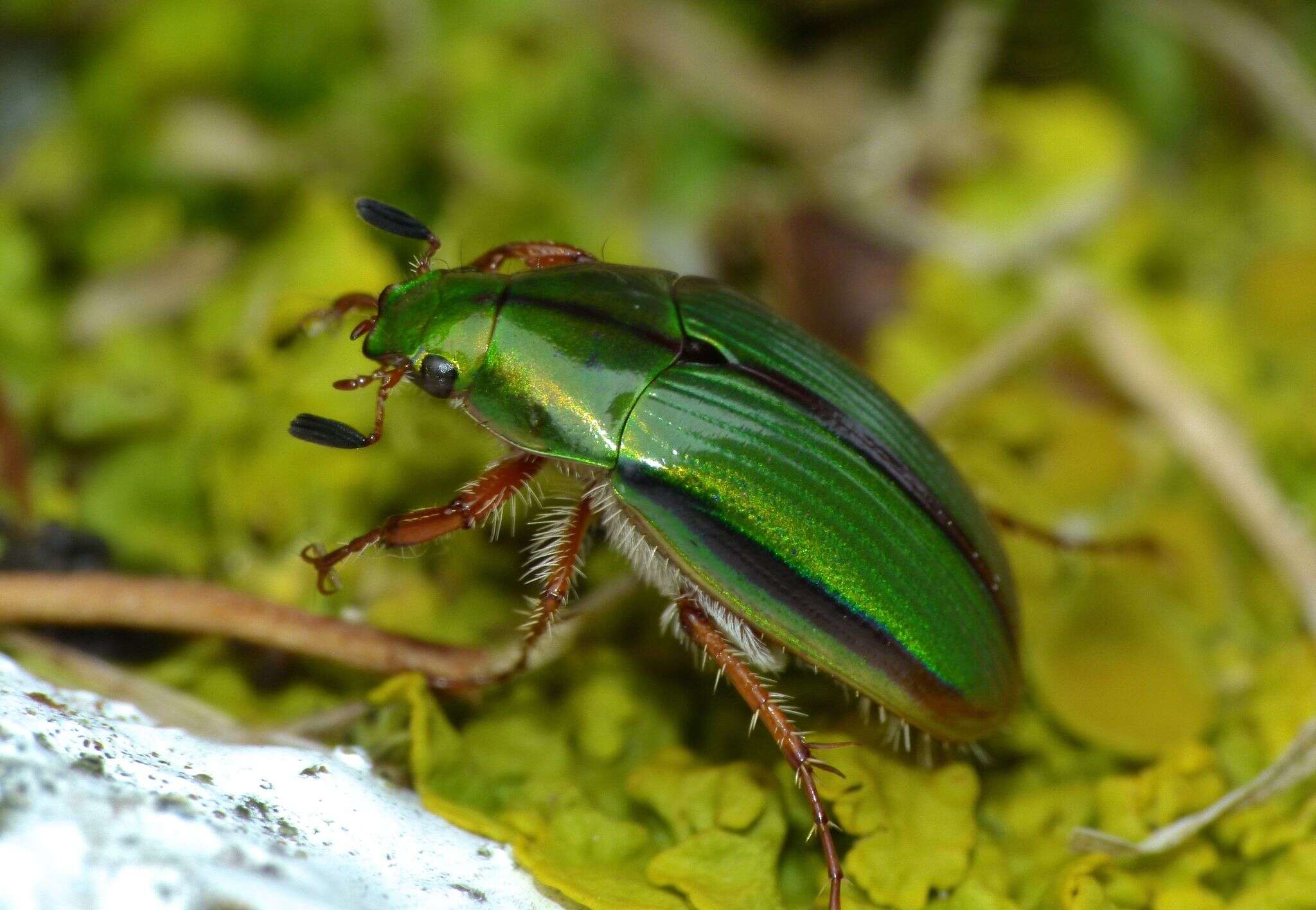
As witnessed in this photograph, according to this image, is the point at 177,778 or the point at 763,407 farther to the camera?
the point at 763,407

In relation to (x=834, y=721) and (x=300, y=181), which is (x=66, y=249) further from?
(x=834, y=721)

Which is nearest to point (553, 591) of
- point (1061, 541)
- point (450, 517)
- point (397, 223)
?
point (450, 517)

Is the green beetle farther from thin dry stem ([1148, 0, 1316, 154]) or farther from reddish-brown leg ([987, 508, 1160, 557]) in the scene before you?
thin dry stem ([1148, 0, 1316, 154])

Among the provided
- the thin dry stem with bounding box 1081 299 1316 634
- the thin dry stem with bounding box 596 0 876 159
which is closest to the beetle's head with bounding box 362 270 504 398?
the thin dry stem with bounding box 596 0 876 159

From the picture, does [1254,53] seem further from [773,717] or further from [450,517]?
[450,517]

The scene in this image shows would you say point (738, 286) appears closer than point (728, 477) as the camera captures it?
No

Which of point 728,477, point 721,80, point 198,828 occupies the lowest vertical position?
point 198,828

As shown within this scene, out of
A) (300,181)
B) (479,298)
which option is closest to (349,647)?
(479,298)
